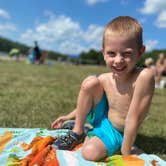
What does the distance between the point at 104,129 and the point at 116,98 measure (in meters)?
0.28

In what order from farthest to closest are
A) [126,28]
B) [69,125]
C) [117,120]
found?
1. [69,125]
2. [117,120]
3. [126,28]

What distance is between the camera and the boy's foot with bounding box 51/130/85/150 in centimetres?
247

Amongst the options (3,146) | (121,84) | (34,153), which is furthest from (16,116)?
(121,84)

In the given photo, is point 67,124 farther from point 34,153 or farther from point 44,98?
point 44,98

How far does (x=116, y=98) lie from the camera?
2.53m

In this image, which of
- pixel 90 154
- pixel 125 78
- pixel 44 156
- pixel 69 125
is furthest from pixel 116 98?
pixel 44 156

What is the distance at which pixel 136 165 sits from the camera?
6.92 ft

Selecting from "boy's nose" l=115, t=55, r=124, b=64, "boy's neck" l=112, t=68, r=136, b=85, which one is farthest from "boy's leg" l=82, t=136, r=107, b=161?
"boy's nose" l=115, t=55, r=124, b=64

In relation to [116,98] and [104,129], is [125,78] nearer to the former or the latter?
[116,98]

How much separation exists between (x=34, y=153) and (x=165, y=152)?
1.25 m

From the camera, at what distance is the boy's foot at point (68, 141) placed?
97.2 inches

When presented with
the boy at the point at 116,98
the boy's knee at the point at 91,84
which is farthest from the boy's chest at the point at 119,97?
the boy's knee at the point at 91,84

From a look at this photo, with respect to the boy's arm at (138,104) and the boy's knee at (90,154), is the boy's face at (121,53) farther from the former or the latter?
the boy's knee at (90,154)

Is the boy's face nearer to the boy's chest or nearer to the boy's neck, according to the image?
the boy's neck
